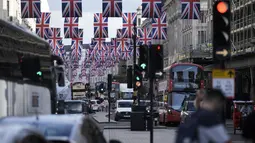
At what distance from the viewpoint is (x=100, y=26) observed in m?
51.5

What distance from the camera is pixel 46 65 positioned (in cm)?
2192

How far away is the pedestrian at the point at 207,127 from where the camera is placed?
9.45 metres

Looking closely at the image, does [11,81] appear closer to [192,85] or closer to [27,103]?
[27,103]

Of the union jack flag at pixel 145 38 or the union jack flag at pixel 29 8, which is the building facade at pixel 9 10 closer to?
the union jack flag at pixel 145 38

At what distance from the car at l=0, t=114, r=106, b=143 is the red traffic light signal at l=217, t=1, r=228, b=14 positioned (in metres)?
6.15

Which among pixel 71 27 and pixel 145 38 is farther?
pixel 145 38

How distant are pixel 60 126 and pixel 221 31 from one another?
21.6 feet

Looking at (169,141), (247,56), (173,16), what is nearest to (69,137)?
(169,141)

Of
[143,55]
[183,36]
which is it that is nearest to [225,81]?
[143,55]

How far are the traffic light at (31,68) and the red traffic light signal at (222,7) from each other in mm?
4904

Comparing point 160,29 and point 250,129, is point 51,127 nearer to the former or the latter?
point 250,129

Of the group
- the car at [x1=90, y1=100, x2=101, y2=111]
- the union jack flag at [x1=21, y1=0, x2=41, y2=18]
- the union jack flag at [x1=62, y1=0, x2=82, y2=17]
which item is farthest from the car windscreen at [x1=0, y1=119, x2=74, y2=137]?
the car at [x1=90, y1=100, x2=101, y2=111]

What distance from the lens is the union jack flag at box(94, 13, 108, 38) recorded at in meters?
51.1

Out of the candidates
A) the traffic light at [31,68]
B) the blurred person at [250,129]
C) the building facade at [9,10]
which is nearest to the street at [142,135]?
the traffic light at [31,68]
